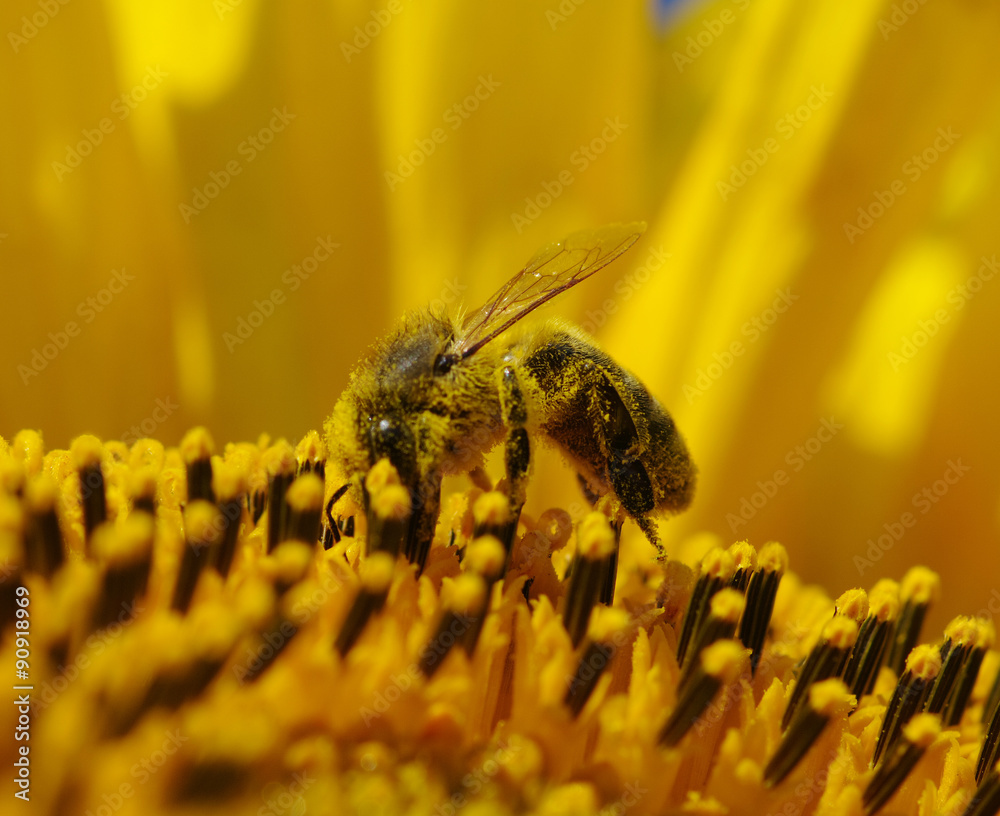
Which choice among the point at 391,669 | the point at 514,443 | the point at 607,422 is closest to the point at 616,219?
the point at 607,422

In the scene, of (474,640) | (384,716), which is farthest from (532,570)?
(384,716)

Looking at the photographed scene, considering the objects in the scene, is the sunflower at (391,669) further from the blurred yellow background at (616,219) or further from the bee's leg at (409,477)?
the blurred yellow background at (616,219)

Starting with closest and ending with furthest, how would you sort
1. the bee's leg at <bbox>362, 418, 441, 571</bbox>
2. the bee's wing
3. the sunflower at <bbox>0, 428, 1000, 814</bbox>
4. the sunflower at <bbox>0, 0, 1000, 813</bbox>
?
1. the sunflower at <bbox>0, 428, 1000, 814</bbox>
2. the bee's leg at <bbox>362, 418, 441, 571</bbox>
3. the bee's wing
4. the sunflower at <bbox>0, 0, 1000, 813</bbox>

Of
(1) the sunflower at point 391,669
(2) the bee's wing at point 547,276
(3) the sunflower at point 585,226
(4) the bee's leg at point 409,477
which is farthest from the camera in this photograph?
(3) the sunflower at point 585,226

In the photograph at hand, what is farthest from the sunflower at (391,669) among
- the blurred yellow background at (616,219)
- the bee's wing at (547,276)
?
the blurred yellow background at (616,219)

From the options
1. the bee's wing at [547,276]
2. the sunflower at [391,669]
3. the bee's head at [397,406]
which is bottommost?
the sunflower at [391,669]

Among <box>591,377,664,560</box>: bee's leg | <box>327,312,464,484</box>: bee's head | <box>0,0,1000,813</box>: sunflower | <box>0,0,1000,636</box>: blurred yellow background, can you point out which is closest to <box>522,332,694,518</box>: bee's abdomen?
<box>591,377,664,560</box>: bee's leg

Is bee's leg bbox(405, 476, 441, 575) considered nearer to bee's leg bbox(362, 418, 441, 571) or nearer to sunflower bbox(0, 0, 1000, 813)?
bee's leg bbox(362, 418, 441, 571)

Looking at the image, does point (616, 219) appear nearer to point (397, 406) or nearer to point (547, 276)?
point (547, 276)
